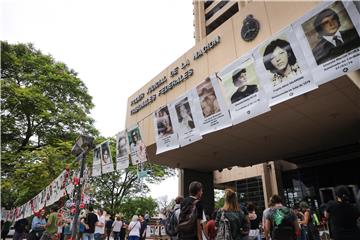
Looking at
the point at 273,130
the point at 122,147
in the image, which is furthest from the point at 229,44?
the point at 122,147

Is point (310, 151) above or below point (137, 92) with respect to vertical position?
below

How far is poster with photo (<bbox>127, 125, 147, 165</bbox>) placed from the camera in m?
7.60

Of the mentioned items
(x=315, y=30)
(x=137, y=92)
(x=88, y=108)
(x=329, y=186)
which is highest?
(x=88, y=108)

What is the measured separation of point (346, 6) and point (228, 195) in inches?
152

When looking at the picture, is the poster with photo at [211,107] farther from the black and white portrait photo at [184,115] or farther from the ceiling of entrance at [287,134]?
the ceiling of entrance at [287,134]

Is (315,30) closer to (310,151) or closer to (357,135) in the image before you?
(357,135)

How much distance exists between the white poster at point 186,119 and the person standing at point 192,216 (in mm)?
2872

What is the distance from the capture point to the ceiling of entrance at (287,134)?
6.55 m

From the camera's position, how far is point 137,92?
38.8 ft

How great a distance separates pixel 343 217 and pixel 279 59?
10.2 ft

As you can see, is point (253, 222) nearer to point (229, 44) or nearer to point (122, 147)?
point (122, 147)

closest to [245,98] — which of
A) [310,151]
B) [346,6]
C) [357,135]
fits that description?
[346,6]

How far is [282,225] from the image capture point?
4.26 metres

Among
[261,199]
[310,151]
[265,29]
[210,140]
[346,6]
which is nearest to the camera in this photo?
[346,6]
